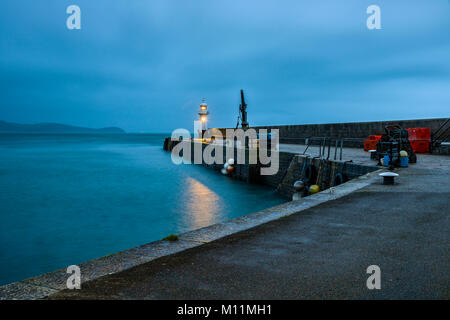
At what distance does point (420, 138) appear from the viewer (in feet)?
45.1

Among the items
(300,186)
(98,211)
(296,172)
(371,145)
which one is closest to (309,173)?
(300,186)

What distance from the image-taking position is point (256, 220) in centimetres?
444

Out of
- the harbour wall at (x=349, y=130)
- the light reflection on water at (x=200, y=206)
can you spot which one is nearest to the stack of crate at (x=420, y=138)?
the harbour wall at (x=349, y=130)

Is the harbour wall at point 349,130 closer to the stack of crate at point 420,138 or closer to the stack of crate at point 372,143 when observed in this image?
the stack of crate at point 372,143

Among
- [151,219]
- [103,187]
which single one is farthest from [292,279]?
[103,187]

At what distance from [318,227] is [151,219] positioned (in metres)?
7.41

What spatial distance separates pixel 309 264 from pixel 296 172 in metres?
9.92

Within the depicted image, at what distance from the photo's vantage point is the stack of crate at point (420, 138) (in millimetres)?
13492

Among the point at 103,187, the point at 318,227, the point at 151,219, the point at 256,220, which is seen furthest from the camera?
the point at 103,187

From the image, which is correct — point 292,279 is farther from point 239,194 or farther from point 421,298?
point 239,194

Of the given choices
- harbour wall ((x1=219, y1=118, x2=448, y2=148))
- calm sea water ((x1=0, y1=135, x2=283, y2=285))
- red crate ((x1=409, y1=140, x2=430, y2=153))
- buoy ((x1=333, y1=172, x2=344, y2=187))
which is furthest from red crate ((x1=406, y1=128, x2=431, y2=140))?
calm sea water ((x1=0, y1=135, x2=283, y2=285))

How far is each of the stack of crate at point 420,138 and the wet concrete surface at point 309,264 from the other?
10.4 metres

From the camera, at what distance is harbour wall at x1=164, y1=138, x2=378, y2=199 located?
9.54 meters

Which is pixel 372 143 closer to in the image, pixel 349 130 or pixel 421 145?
pixel 421 145
